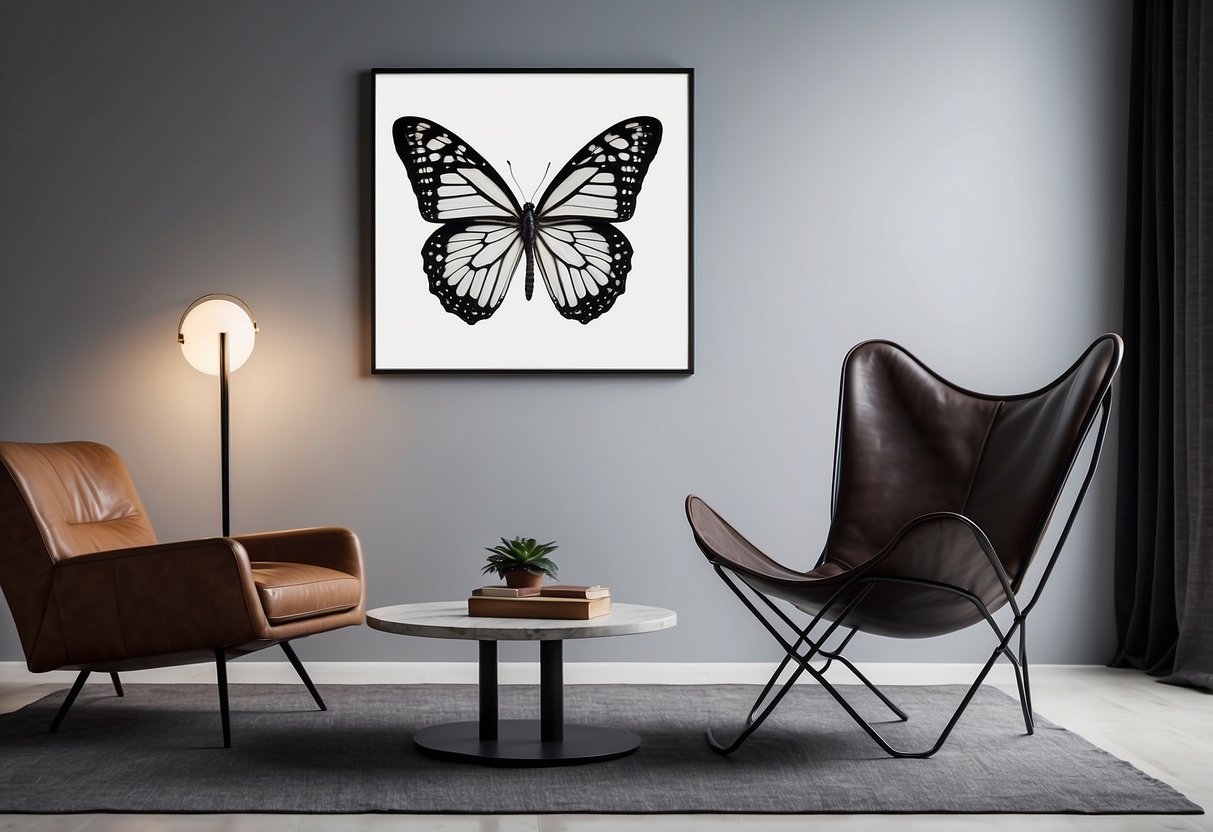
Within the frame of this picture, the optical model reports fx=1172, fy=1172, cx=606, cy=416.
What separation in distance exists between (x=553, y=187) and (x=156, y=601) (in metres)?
1.95

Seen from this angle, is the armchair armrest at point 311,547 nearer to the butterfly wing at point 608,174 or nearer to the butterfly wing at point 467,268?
the butterfly wing at point 467,268

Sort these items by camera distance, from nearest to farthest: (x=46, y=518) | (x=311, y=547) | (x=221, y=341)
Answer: (x=46, y=518), (x=311, y=547), (x=221, y=341)

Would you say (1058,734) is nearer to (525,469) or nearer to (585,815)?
(585,815)

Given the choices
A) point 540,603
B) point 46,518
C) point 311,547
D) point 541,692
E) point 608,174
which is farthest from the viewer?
point 608,174

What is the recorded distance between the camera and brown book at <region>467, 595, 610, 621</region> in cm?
259

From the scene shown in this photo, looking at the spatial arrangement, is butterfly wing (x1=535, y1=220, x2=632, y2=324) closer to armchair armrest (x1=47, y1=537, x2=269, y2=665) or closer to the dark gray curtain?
armchair armrest (x1=47, y1=537, x2=269, y2=665)

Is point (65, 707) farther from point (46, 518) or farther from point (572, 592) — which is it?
point (572, 592)

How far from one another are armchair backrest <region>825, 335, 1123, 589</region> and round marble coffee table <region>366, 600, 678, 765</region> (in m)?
0.76

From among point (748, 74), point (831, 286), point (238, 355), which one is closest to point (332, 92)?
point (238, 355)

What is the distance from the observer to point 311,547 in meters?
3.29

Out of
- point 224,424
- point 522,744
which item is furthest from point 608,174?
point 522,744

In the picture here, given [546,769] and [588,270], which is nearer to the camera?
[546,769]

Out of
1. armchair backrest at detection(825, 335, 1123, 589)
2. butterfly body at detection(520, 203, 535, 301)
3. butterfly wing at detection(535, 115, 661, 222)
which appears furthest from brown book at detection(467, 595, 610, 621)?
butterfly wing at detection(535, 115, 661, 222)

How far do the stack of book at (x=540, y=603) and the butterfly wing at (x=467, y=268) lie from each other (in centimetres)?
150
